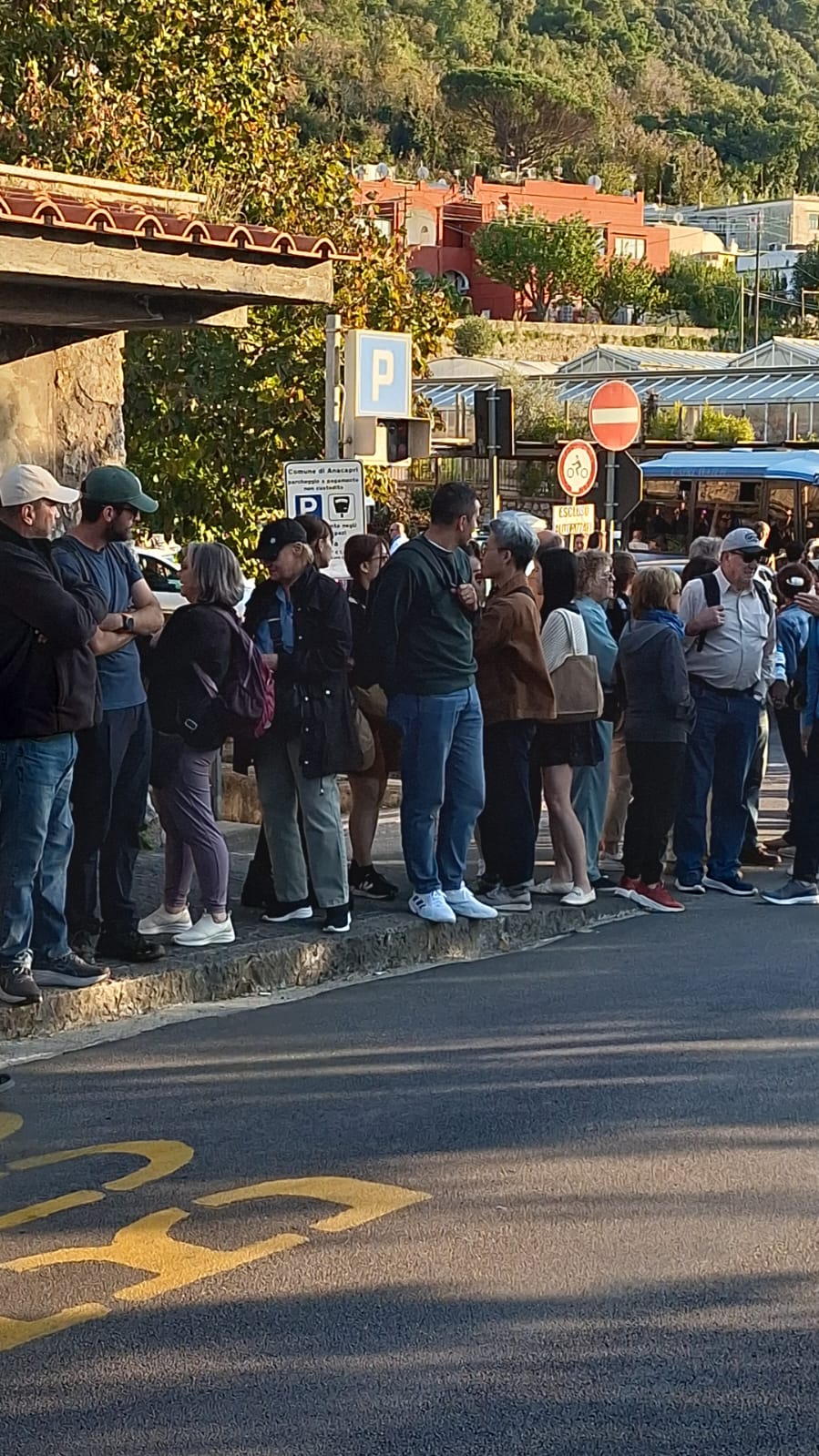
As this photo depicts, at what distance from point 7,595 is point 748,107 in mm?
192941

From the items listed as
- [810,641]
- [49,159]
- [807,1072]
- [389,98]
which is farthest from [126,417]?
[389,98]

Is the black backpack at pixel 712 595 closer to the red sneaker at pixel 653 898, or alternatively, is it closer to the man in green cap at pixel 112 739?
the red sneaker at pixel 653 898

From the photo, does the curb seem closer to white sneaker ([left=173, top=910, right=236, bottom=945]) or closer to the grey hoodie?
white sneaker ([left=173, top=910, right=236, bottom=945])

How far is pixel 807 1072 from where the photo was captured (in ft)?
21.7

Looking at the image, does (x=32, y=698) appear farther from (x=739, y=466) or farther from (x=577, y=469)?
(x=739, y=466)

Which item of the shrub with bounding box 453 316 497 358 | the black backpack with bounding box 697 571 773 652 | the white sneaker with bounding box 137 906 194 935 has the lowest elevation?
the white sneaker with bounding box 137 906 194 935

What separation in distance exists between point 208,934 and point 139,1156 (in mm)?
2599

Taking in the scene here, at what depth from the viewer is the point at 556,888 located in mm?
10125

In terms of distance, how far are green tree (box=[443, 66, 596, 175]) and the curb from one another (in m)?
145

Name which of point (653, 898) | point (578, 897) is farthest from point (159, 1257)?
point (653, 898)

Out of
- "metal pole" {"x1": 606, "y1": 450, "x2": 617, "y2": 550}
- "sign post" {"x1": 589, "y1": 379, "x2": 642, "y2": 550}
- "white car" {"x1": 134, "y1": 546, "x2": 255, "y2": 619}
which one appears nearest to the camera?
"sign post" {"x1": 589, "y1": 379, "x2": 642, "y2": 550}

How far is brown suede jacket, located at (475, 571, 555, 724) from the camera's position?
9.55 m

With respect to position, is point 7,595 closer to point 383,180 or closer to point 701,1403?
point 701,1403

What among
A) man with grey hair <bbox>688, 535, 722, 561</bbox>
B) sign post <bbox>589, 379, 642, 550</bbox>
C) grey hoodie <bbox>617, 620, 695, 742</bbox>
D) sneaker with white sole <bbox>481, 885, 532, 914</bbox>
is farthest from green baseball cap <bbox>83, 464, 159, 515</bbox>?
sign post <bbox>589, 379, 642, 550</bbox>
